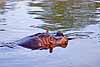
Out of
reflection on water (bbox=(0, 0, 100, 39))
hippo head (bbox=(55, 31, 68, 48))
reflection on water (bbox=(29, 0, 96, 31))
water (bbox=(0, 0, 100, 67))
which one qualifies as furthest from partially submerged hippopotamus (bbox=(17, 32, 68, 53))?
reflection on water (bbox=(29, 0, 96, 31))

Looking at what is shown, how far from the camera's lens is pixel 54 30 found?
1237 cm

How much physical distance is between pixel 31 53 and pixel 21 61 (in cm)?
74

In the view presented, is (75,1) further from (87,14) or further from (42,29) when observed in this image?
(42,29)

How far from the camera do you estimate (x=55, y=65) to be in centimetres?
839

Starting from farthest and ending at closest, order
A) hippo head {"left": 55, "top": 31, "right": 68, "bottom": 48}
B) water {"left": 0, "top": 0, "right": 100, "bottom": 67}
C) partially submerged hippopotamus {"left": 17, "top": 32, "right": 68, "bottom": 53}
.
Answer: hippo head {"left": 55, "top": 31, "right": 68, "bottom": 48} → partially submerged hippopotamus {"left": 17, "top": 32, "right": 68, "bottom": 53} → water {"left": 0, "top": 0, "right": 100, "bottom": 67}

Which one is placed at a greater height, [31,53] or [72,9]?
[31,53]

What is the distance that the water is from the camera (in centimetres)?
877

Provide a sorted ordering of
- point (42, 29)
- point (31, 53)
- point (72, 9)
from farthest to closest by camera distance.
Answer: point (72, 9) → point (42, 29) → point (31, 53)

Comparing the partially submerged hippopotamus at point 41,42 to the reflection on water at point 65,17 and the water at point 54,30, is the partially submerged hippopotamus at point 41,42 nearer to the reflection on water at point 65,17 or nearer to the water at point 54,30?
the water at point 54,30

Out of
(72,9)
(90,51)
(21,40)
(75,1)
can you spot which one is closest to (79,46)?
(90,51)

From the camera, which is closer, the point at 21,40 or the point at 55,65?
the point at 55,65

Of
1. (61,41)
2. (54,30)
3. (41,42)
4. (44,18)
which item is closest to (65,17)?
(44,18)

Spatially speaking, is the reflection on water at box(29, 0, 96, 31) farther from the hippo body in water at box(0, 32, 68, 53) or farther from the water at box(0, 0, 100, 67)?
the hippo body in water at box(0, 32, 68, 53)

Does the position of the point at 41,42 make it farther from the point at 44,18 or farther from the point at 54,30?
the point at 44,18
